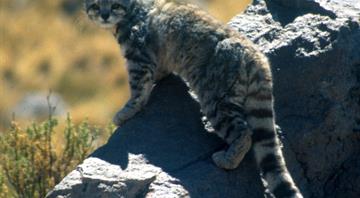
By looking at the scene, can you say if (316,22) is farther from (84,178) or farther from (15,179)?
(15,179)

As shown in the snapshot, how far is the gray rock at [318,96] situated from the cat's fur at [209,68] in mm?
521

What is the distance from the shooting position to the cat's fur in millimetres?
7465

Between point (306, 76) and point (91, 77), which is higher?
point (306, 76)

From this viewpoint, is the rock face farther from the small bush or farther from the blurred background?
the blurred background

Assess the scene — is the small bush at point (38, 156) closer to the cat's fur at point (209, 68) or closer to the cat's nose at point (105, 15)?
the cat's nose at point (105, 15)

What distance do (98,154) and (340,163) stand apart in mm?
1952

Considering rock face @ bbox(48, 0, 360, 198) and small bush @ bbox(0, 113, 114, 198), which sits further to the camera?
small bush @ bbox(0, 113, 114, 198)

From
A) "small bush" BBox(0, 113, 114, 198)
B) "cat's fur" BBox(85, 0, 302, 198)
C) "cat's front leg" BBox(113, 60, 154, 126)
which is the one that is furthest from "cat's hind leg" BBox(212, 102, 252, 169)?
"small bush" BBox(0, 113, 114, 198)

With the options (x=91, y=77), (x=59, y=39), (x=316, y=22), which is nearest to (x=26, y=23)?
(x=59, y=39)

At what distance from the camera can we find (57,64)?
23562mm

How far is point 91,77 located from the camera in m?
22.7

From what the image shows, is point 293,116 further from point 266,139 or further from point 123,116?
point 123,116

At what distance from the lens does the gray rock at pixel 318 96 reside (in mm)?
8062

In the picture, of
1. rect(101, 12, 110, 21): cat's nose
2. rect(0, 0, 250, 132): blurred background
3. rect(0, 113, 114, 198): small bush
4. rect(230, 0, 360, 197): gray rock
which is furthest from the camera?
rect(0, 0, 250, 132): blurred background
